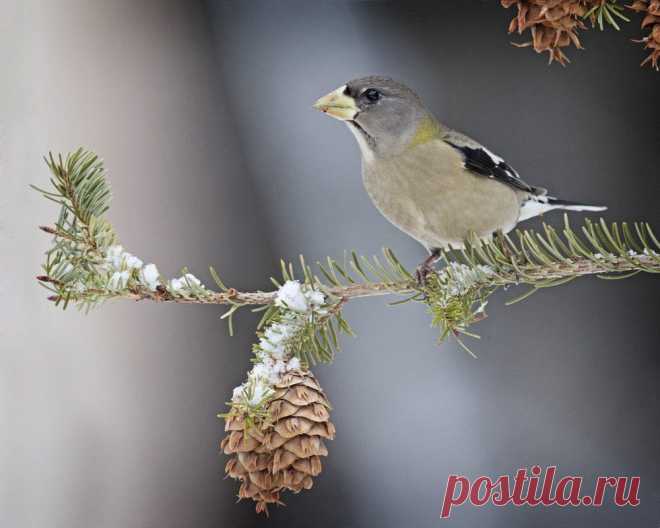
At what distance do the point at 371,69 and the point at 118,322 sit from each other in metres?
0.59

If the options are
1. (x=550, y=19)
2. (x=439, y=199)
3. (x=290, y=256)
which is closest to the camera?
(x=550, y=19)

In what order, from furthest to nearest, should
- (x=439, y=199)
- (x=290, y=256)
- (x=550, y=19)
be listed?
(x=290, y=256), (x=439, y=199), (x=550, y=19)

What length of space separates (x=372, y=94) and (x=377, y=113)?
0.02m

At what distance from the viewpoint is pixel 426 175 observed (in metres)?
0.80

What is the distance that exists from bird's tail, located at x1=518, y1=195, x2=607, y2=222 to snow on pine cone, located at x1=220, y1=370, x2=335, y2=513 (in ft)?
1.53

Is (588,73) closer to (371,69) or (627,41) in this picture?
(627,41)

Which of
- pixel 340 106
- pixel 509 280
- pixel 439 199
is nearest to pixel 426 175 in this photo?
pixel 439 199

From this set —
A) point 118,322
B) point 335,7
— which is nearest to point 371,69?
point 335,7

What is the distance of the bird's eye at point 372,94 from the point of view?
84cm

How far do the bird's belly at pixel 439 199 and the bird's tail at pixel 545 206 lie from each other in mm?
42

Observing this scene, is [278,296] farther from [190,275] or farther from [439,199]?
[439,199]

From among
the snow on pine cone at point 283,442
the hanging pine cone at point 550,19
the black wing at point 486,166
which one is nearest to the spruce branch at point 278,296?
the snow on pine cone at point 283,442

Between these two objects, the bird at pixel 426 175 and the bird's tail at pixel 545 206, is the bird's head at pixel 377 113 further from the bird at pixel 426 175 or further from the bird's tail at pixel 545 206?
the bird's tail at pixel 545 206

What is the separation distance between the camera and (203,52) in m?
1.08
